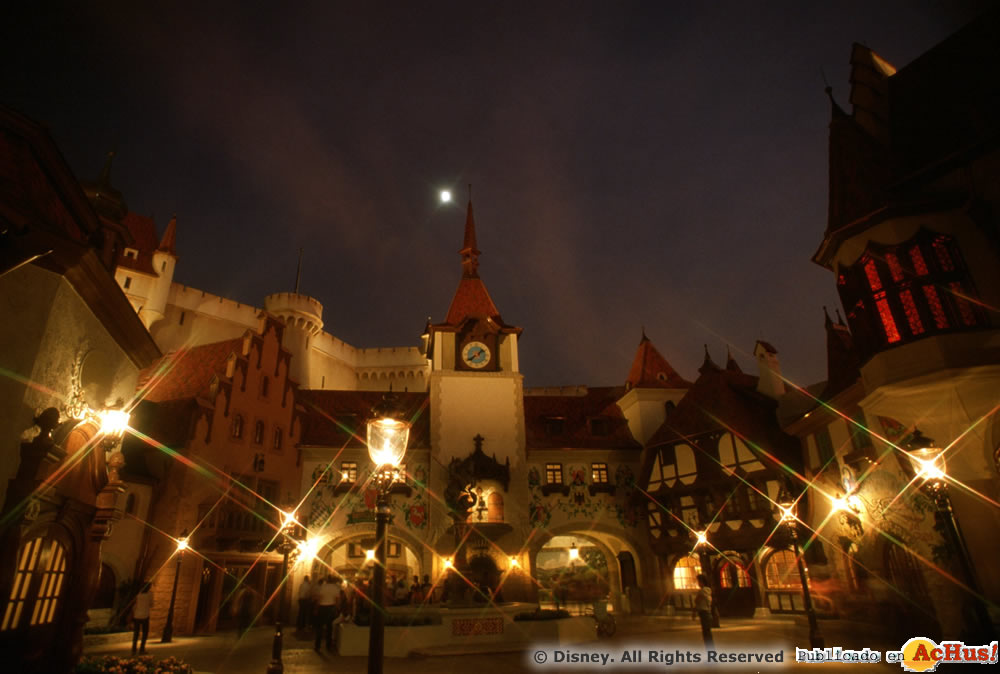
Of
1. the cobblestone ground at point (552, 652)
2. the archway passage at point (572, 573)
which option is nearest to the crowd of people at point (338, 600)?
the cobblestone ground at point (552, 652)

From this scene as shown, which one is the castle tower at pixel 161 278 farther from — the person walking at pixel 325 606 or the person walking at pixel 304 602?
the person walking at pixel 325 606

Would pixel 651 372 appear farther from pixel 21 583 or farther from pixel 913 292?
pixel 21 583

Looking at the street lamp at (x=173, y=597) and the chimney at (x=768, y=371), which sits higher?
the chimney at (x=768, y=371)

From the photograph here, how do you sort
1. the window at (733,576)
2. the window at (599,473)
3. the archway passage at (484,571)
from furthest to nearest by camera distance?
the window at (599,473) → the archway passage at (484,571) → the window at (733,576)

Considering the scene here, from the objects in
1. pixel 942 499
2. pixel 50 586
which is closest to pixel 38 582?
pixel 50 586

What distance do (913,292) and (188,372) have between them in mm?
27919

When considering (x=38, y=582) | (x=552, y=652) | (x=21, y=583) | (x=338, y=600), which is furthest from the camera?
(x=338, y=600)

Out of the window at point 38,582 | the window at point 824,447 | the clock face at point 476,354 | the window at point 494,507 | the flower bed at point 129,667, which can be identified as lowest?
the flower bed at point 129,667

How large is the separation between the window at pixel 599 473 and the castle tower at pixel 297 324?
84.9ft

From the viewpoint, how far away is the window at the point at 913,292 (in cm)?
1332

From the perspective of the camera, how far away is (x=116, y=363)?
43.4 feet

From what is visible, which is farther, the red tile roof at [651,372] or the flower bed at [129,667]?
the red tile roof at [651,372]

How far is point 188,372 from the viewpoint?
1020 inches

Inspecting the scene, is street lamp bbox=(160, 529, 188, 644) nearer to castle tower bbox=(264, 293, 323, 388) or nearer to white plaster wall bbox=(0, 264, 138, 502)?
white plaster wall bbox=(0, 264, 138, 502)
